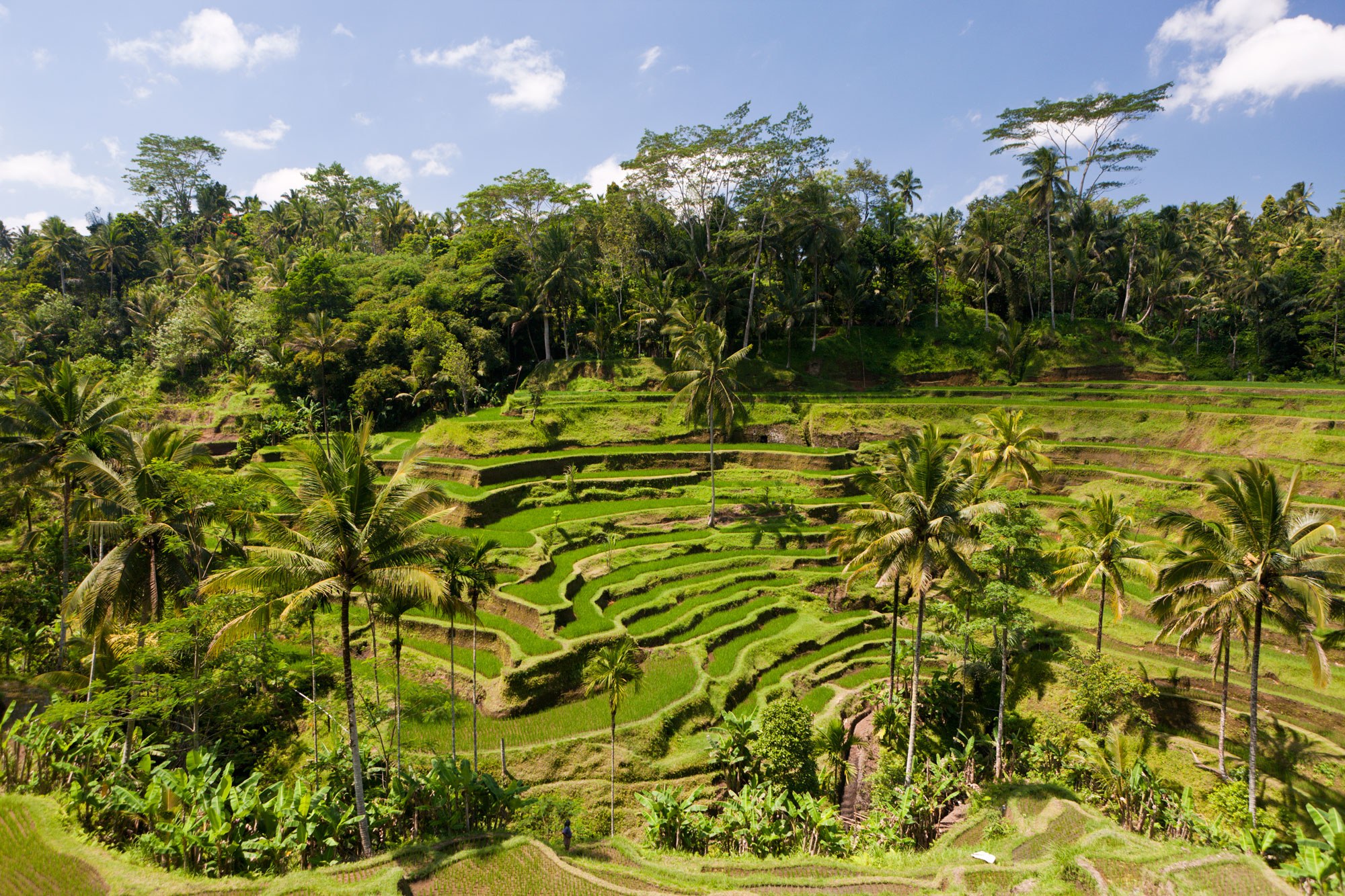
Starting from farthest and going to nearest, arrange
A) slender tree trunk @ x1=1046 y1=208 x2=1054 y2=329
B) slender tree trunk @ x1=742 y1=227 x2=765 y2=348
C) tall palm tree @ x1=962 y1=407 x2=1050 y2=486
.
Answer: slender tree trunk @ x1=1046 y1=208 x2=1054 y2=329 → slender tree trunk @ x1=742 y1=227 x2=765 y2=348 → tall palm tree @ x1=962 y1=407 x2=1050 y2=486

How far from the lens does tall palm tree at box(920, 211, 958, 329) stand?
61.2 meters

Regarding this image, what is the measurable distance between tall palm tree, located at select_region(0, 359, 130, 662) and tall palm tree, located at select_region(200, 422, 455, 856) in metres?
12.7

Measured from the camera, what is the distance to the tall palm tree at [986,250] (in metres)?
56.5

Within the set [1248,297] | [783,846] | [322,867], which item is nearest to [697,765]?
[783,846]

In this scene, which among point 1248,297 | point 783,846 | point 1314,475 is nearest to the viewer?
point 783,846

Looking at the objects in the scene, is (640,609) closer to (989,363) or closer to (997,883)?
(997,883)

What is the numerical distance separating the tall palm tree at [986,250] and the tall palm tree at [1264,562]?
43024 millimetres

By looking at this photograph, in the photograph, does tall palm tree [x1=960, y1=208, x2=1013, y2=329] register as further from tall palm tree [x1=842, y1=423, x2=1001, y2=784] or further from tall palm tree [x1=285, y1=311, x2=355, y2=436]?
tall palm tree [x1=285, y1=311, x2=355, y2=436]

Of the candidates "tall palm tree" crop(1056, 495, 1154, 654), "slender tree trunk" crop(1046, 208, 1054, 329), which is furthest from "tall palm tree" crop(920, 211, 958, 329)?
"tall palm tree" crop(1056, 495, 1154, 654)

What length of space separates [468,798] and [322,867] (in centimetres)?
384

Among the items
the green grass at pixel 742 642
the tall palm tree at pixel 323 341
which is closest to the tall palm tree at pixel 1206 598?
the green grass at pixel 742 642

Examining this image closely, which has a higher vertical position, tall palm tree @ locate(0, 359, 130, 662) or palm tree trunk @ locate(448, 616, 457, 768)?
tall palm tree @ locate(0, 359, 130, 662)

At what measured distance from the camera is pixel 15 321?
59406 millimetres

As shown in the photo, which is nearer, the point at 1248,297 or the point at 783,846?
the point at 783,846
